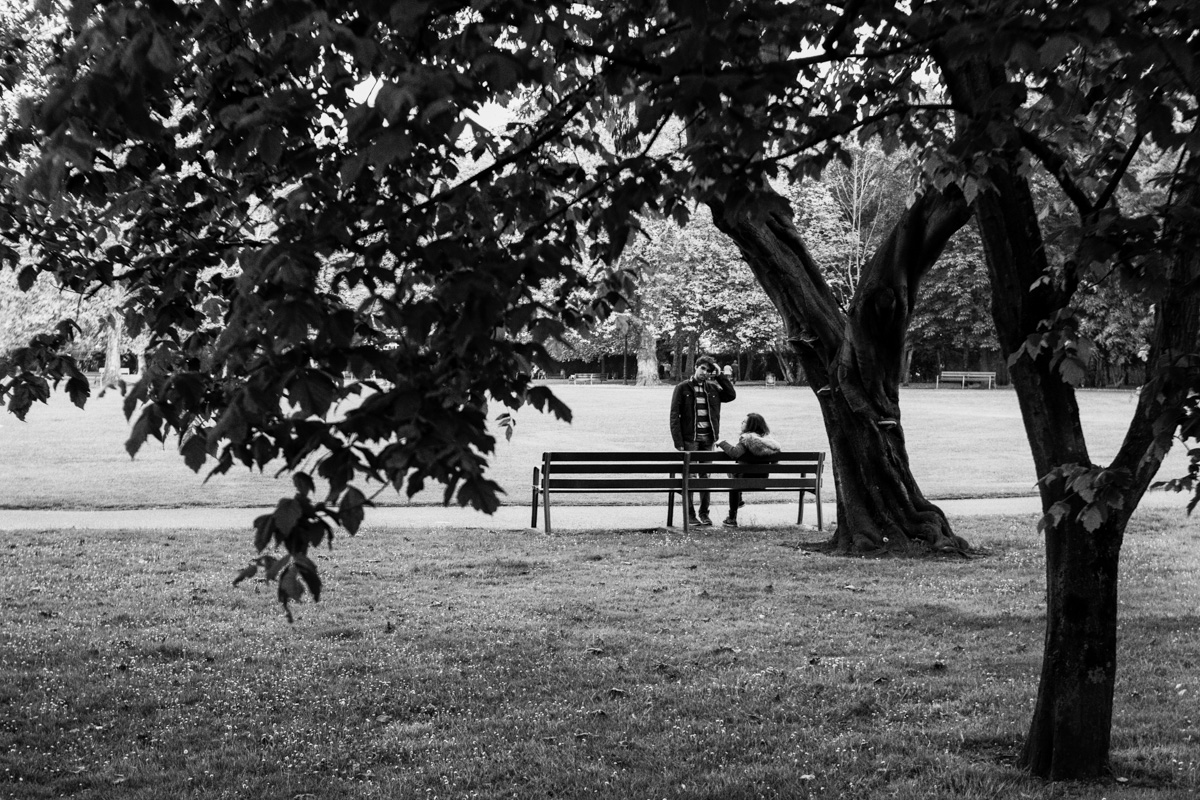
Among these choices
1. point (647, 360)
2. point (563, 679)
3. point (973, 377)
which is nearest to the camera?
point (563, 679)

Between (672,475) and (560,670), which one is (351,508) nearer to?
(560,670)

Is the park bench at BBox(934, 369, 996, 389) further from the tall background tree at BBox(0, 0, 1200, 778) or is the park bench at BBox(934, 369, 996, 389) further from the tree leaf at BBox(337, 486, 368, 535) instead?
the tree leaf at BBox(337, 486, 368, 535)

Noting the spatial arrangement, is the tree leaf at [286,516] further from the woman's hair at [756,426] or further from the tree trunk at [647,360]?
the tree trunk at [647,360]

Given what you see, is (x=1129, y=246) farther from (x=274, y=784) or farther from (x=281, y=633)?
(x=281, y=633)

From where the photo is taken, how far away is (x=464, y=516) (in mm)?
13867

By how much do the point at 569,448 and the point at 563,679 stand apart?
1744 centimetres

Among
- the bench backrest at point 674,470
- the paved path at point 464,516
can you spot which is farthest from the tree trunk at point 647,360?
the bench backrest at point 674,470

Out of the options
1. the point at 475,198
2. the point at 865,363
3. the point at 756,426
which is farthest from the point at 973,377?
the point at 475,198

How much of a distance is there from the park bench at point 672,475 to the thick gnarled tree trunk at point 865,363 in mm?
1693

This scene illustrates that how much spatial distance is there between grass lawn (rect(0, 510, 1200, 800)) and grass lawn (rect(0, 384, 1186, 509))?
1.86m

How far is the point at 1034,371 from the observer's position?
15.9 feet

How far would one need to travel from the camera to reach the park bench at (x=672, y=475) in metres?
12.8

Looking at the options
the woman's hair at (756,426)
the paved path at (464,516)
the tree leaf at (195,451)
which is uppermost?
the woman's hair at (756,426)

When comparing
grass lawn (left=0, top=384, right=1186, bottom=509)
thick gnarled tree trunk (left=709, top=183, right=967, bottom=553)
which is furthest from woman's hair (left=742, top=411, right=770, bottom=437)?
grass lawn (left=0, top=384, right=1186, bottom=509)
